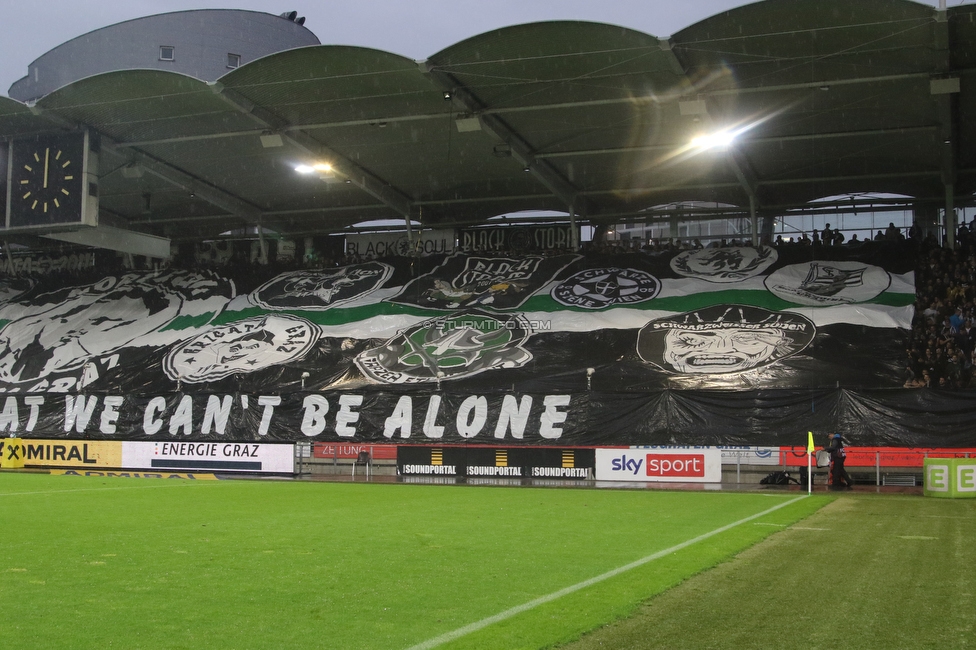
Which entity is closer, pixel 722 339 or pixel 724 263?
pixel 722 339

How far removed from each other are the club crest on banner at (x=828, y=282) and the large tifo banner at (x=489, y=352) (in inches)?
2.8

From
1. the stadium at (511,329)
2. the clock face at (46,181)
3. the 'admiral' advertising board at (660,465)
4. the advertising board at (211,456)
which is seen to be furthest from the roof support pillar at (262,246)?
the 'admiral' advertising board at (660,465)

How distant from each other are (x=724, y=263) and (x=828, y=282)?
3.85 m

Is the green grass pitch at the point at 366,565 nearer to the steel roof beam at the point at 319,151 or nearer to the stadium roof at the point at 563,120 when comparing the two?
the stadium roof at the point at 563,120

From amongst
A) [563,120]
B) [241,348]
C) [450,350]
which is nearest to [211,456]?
[241,348]

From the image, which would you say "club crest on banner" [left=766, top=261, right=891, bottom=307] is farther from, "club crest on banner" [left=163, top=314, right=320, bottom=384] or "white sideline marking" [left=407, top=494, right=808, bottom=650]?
"white sideline marking" [left=407, top=494, right=808, bottom=650]

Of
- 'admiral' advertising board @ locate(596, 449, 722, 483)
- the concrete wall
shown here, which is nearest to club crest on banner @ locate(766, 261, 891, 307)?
'admiral' advertising board @ locate(596, 449, 722, 483)

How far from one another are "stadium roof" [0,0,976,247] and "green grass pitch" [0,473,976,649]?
1205cm

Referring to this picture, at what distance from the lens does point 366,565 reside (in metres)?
8.89

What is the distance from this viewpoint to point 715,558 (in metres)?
9.59

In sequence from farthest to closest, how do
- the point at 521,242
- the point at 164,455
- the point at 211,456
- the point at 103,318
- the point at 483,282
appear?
the point at 521,242 < the point at 103,318 < the point at 483,282 < the point at 164,455 < the point at 211,456

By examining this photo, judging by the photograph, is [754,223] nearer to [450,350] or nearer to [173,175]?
[450,350]

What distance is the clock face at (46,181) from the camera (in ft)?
95.5

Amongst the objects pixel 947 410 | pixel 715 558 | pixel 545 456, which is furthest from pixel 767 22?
pixel 715 558
